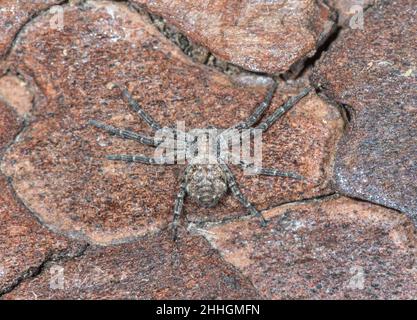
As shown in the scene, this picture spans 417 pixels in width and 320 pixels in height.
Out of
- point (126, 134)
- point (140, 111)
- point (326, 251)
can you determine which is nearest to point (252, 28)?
point (140, 111)

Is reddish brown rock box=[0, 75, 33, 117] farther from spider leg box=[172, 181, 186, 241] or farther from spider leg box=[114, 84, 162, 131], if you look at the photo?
spider leg box=[172, 181, 186, 241]

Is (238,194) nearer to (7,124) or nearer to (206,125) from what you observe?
(206,125)

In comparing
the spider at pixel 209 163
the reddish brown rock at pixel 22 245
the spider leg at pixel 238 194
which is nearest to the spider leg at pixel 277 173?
the spider at pixel 209 163

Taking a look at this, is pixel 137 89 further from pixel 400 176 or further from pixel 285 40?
pixel 400 176

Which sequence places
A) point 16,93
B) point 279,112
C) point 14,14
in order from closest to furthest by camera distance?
point 279,112 < point 14,14 < point 16,93

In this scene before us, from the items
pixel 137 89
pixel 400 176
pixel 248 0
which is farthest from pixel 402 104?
pixel 137 89
